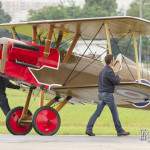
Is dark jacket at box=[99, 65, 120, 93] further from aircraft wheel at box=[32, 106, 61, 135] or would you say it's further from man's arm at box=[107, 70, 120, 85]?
aircraft wheel at box=[32, 106, 61, 135]

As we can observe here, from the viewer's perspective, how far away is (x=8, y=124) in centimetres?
1795

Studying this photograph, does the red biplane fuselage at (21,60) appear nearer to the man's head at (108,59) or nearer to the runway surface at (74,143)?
the man's head at (108,59)

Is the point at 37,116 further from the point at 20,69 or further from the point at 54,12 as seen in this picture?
the point at 54,12

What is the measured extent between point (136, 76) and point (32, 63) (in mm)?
2827

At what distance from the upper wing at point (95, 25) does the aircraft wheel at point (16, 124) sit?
2.04 meters

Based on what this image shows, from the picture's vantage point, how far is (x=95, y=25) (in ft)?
58.7

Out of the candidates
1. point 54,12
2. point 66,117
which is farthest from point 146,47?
point 66,117

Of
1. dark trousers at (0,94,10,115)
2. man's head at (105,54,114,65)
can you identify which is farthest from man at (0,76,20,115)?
man's head at (105,54,114,65)

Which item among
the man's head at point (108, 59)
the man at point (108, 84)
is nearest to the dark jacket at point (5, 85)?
the man at point (108, 84)

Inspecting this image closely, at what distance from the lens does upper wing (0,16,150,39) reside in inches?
679

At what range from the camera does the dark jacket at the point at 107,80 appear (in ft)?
54.4

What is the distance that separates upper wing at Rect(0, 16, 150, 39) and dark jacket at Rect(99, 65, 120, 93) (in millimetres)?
1122

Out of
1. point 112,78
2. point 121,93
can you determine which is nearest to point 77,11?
point 121,93

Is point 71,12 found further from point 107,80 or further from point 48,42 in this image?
point 107,80
